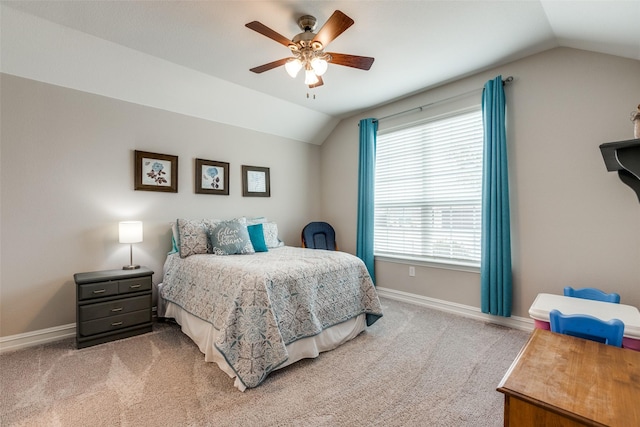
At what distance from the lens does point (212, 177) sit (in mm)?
3830

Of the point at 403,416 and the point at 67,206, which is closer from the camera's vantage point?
the point at 403,416

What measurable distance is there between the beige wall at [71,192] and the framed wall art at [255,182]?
1.66 ft

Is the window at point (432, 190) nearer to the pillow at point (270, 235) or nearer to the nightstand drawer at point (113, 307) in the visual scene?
the pillow at point (270, 235)

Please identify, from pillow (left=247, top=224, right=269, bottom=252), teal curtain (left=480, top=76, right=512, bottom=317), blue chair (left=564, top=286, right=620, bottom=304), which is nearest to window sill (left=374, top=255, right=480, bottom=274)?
teal curtain (left=480, top=76, right=512, bottom=317)

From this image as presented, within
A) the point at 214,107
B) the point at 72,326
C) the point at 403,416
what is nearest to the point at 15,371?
the point at 72,326

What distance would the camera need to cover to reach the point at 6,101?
2543 millimetres

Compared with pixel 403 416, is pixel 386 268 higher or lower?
higher

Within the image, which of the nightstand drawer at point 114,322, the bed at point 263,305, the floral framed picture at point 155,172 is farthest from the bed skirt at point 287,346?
the floral framed picture at point 155,172

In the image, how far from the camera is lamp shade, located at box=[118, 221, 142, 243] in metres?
2.91

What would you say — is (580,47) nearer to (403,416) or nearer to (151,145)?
(403,416)

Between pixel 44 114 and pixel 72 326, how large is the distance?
80.4 inches

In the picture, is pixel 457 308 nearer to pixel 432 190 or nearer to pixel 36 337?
pixel 432 190

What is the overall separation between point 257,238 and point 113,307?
58.9 inches

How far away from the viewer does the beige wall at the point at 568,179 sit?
2432mm
